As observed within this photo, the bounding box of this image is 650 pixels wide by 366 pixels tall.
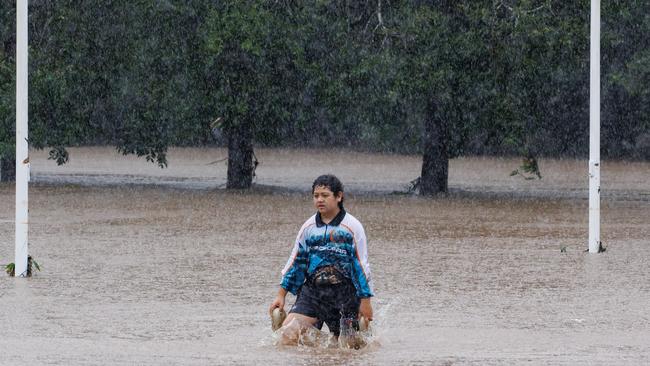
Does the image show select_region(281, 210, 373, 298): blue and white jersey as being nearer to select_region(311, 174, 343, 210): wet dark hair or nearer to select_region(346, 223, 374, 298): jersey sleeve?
select_region(346, 223, 374, 298): jersey sleeve

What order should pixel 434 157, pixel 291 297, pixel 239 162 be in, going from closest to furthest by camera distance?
pixel 291 297, pixel 434 157, pixel 239 162

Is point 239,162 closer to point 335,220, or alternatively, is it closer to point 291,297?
point 291,297

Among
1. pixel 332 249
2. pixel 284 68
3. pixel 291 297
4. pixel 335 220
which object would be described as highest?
pixel 284 68

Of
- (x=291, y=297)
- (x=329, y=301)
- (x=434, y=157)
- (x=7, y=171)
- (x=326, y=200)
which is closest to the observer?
(x=326, y=200)

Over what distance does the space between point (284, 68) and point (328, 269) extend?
74.0ft

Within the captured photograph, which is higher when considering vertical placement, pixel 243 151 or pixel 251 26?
pixel 251 26

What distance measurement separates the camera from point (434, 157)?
3344cm

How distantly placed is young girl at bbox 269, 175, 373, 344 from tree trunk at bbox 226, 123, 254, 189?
24683 millimetres

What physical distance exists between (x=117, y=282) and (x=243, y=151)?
20.5 meters

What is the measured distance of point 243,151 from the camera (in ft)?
116

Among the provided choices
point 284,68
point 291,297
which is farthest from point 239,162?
point 291,297

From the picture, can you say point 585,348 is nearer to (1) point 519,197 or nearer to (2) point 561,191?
(1) point 519,197

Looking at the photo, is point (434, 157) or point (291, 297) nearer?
point (291, 297)

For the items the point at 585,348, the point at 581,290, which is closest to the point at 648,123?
the point at 581,290
